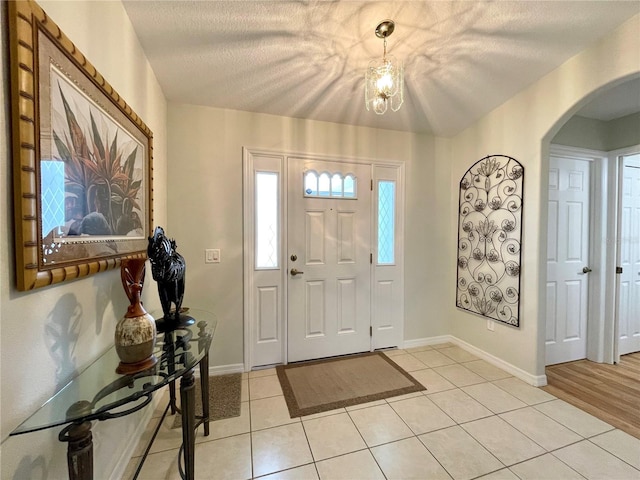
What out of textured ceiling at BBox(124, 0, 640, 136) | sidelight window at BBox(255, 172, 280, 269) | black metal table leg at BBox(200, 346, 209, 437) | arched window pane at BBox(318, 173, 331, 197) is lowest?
black metal table leg at BBox(200, 346, 209, 437)

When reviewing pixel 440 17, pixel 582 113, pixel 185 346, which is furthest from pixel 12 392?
pixel 582 113

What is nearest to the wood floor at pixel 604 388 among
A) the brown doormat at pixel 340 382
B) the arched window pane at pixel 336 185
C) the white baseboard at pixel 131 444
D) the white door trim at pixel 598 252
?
the white door trim at pixel 598 252

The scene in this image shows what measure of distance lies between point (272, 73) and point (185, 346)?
6.44ft

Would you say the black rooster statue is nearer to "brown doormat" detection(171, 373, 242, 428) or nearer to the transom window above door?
"brown doormat" detection(171, 373, 242, 428)

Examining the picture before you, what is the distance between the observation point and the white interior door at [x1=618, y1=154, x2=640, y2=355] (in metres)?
2.64

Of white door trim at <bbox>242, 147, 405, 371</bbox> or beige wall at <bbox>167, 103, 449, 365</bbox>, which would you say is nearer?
beige wall at <bbox>167, 103, 449, 365</bbox>

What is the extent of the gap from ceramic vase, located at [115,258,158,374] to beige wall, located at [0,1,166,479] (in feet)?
0.57

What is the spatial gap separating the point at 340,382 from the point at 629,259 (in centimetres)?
325

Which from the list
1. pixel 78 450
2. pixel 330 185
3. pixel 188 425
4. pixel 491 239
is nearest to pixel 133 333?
pixel 78 450

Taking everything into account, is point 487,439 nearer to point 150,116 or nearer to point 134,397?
point 134,397

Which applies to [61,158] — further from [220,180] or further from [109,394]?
[220,180]

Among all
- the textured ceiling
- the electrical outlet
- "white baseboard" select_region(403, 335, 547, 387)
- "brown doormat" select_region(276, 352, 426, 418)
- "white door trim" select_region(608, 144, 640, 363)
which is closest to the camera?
the textured ceiling

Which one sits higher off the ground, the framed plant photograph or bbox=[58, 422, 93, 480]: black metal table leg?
the framed plant photograph

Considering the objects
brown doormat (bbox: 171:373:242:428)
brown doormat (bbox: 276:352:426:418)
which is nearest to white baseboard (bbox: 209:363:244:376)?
brown doormat (bbox: 171:373:242:428)
